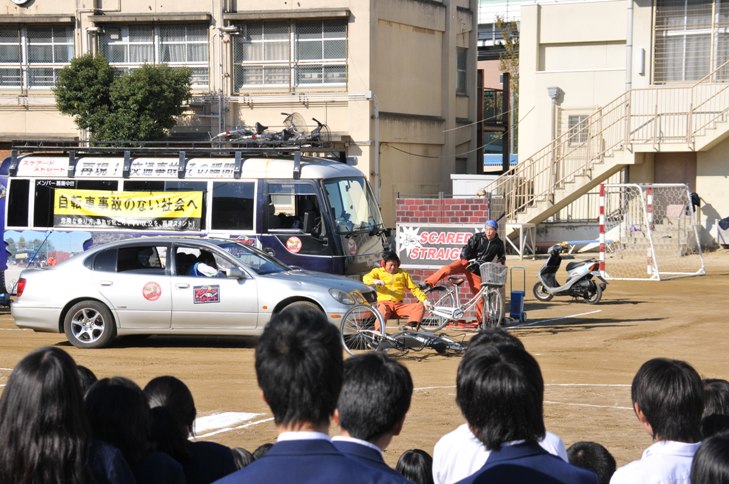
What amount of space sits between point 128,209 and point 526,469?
1531cm

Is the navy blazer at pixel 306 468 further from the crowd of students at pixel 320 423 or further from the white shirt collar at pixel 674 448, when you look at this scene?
the white shirt collar at pixel 674 448

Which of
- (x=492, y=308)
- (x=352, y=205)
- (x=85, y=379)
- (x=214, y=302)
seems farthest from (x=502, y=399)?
(x=352, y=205)

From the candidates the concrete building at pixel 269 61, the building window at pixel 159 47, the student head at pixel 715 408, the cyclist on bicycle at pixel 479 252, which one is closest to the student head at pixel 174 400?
the student head at pixel 715 408

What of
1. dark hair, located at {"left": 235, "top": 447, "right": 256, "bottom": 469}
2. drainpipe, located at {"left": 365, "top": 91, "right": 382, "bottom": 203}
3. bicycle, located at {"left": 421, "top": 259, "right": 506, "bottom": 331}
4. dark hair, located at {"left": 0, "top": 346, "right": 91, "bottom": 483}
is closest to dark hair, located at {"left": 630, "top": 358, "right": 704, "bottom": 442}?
dark hair, located at {"left": 235, "top": 447, "right": 256, "bottom": 469}

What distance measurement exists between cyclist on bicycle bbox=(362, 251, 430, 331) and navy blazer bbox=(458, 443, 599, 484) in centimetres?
996

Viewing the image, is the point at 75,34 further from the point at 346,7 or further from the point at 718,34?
the point at 718,34

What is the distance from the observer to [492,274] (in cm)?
1521

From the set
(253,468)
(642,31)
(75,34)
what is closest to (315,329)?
(253,468)

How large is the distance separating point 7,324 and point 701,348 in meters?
11.0

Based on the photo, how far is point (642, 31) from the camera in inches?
1172

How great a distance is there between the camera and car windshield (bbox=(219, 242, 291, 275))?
1430 centimetres

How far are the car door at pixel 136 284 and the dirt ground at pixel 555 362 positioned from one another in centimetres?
49

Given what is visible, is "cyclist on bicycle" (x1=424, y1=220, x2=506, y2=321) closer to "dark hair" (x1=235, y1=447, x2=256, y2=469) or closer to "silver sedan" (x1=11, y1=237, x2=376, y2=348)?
"silver sedan" (x1=11, y1=237, x2=376, y2=348)

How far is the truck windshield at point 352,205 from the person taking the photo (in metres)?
17.7
